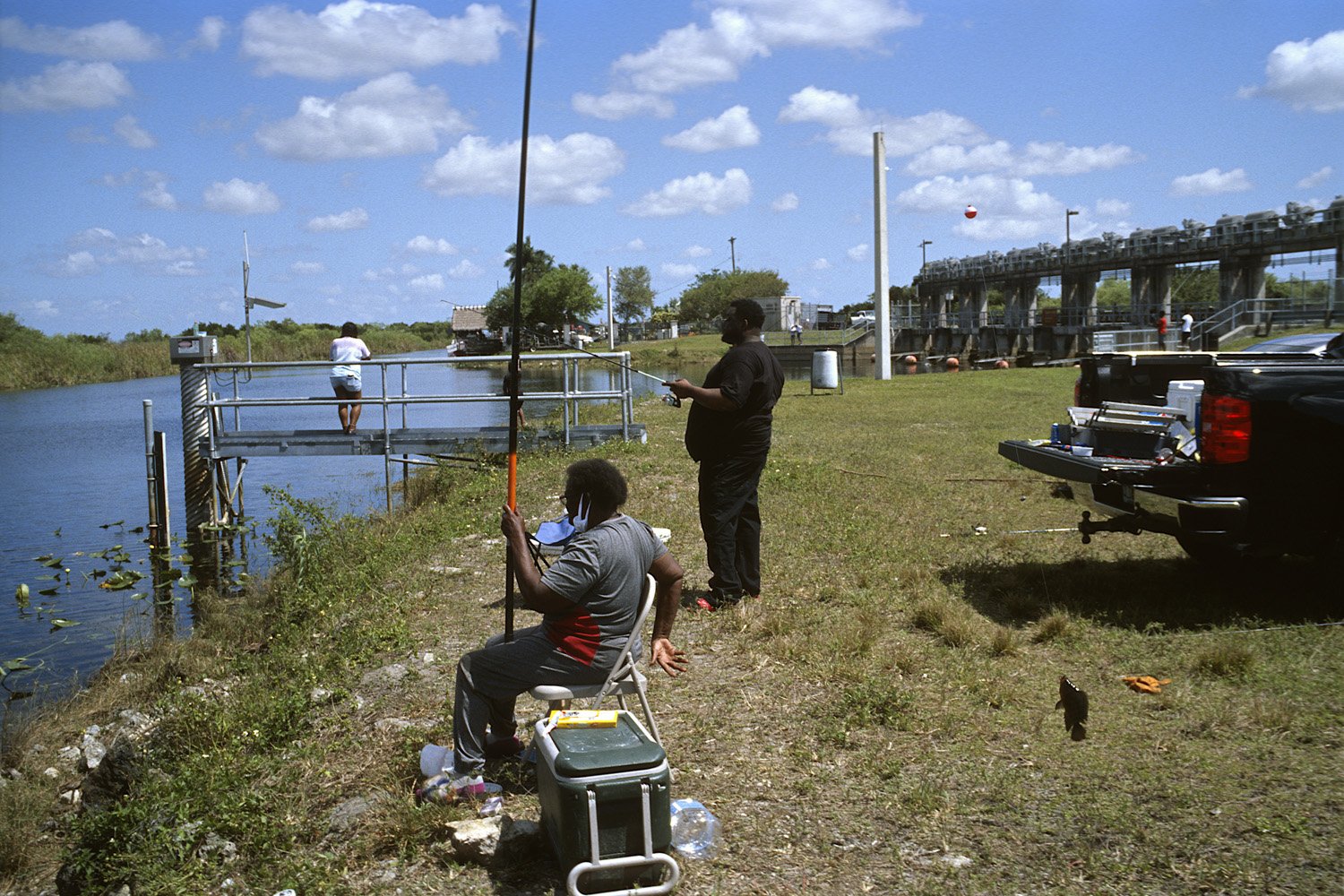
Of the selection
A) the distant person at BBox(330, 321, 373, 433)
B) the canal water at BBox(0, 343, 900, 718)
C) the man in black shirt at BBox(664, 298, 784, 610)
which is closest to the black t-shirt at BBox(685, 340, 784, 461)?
the man in black shirt at BBox(664, 298, 784, 610)

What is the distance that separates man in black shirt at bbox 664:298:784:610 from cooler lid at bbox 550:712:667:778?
10.7ft

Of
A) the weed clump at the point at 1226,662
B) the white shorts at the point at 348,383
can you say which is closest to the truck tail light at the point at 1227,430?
the weed clump at the point at 1226,662

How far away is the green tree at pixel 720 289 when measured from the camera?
123625mm

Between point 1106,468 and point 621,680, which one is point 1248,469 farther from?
point 621,680

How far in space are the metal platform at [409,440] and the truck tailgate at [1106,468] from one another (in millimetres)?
8278

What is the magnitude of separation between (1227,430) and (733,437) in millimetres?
2927

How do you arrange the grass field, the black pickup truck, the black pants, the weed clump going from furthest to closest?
the black pants, the black pickup truck, the weed clump, the grass field

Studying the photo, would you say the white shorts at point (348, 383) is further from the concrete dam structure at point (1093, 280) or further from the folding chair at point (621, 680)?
the concrete dam structure at point (1093, 280)

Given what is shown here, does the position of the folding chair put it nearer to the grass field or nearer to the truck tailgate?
the grass field

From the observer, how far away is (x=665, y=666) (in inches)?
197

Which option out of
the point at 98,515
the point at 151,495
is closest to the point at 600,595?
the point at 151,495

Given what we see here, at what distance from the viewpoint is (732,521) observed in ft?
24.7

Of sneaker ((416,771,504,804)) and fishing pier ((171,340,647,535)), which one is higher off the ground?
fishing pier ((171,340,647,535))

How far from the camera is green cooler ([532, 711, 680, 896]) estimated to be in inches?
152
